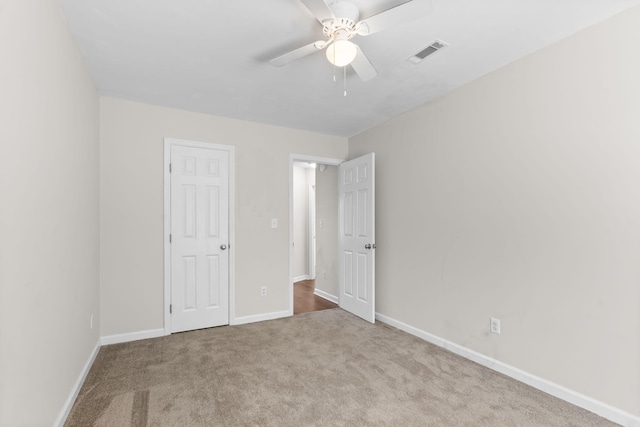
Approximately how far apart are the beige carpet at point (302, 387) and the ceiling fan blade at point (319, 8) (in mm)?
2349

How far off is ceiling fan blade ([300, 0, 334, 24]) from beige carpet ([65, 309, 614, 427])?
2349 mm

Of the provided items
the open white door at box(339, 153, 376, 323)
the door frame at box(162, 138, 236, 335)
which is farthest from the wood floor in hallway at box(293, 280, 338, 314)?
the door frame at box(162, 138, 236, 335)

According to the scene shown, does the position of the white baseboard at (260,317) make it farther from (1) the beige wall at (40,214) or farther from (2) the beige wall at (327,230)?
(1) the beige wall at (40,214)

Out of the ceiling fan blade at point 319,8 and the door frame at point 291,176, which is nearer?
the ceiling fan blade at point 319,8

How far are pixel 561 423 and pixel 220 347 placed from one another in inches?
105

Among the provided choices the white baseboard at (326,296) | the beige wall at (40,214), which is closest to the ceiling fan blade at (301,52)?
the beige wall at (40,214)

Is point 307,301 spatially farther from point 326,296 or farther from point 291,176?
point 291,176

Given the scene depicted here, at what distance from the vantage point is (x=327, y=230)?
16.7 ft

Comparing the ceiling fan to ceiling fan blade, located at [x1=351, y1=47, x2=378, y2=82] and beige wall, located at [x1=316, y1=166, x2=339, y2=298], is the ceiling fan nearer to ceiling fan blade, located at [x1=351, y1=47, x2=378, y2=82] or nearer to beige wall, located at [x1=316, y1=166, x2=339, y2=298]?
ceiling fan blade, located at [x1=351, y1=47, x2=378, y2=82]

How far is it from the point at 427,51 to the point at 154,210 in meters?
2.99

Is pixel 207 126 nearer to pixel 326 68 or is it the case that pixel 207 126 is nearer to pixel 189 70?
pixel 189 70

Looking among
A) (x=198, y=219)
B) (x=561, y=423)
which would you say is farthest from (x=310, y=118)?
(x=561, y=423)

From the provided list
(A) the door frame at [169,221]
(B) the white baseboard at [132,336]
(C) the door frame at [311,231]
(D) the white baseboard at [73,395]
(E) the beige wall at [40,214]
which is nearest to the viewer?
(E) the beige wall at [40,214]

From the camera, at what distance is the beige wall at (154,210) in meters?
3.12
